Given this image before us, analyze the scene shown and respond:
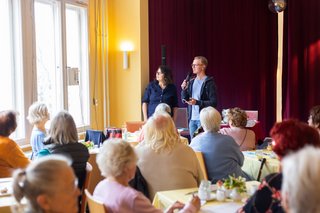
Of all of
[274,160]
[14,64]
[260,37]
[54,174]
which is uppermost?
[260,37]

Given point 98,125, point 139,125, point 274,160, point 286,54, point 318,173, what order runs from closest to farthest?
1. point 318,173
2. point 274,160
3. point 139,125
4. point 98,125
5. point 286,54

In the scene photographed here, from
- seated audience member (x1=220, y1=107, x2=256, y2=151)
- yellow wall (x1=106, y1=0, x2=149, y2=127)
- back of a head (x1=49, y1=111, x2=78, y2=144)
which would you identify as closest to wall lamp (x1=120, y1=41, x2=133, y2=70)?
yellow wall (x1=106, y1=0, x2=149, y2=127)

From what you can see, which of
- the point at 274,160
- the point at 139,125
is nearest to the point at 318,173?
the point at 274,160

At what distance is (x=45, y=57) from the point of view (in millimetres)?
5941

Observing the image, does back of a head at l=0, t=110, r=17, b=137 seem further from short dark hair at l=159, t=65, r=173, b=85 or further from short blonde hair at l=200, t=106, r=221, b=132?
short dark hair at l=159, t=65, r=173, b=85

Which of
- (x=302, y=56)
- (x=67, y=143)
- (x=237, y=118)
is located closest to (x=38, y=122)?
(x=67, y=143)

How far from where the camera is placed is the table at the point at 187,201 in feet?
8.55

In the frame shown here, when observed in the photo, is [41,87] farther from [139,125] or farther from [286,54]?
[286,54]

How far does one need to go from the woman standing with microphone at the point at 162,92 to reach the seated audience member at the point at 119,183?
392 centimetres

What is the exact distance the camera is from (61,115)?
11.2 ft

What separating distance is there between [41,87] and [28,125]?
25.1 inches

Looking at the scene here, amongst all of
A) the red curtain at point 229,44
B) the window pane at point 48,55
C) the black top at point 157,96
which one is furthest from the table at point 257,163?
the red curtain at point 229,44

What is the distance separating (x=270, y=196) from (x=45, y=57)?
459 cm

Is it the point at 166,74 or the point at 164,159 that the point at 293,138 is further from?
the point at 166,74
